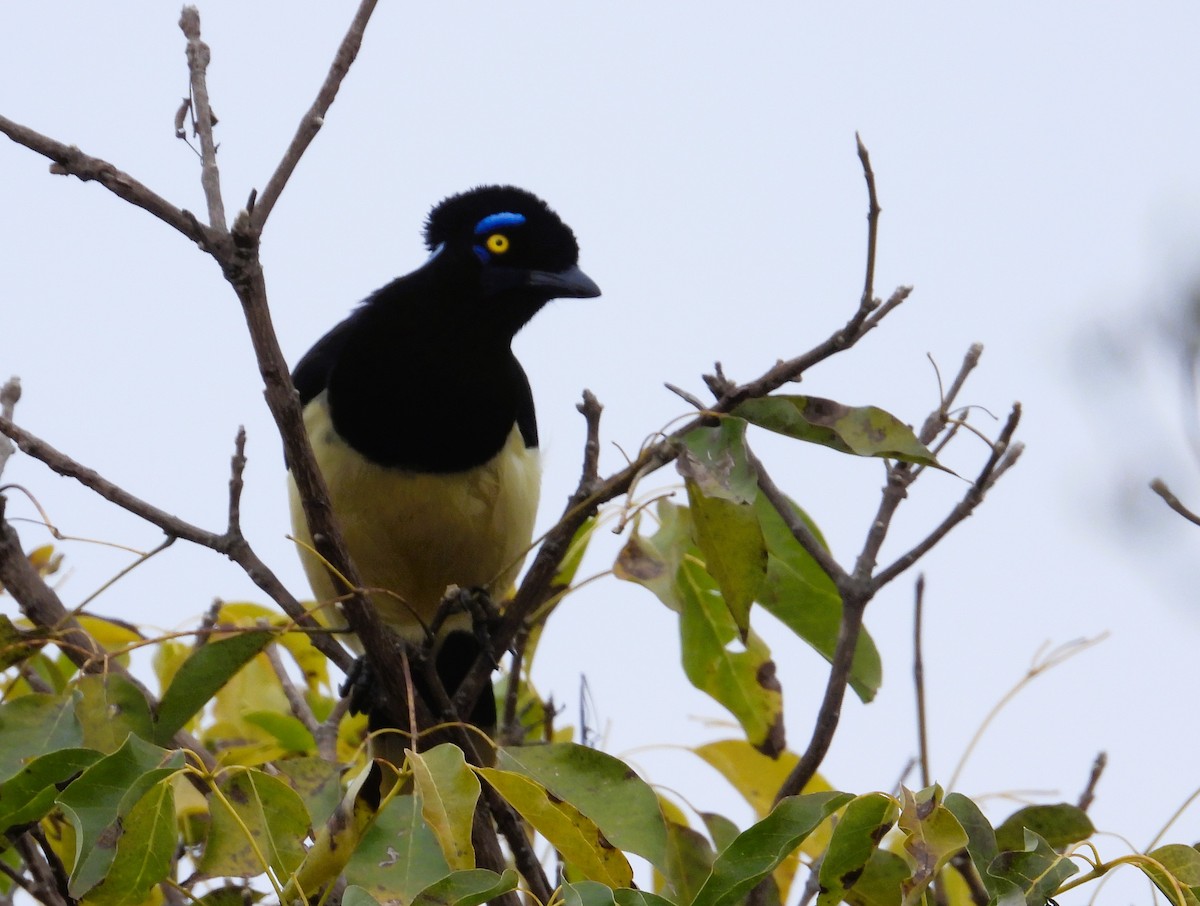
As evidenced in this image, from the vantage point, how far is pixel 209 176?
2.31 meters

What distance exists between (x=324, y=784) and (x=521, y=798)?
0.37 metres

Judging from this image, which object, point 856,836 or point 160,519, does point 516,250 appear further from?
point 856,836

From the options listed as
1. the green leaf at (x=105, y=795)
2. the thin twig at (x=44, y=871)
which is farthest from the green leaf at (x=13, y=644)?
the green leaf at (x=105, y=795)

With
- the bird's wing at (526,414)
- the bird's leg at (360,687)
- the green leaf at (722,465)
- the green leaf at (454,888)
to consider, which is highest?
the green leaf at (722,465)

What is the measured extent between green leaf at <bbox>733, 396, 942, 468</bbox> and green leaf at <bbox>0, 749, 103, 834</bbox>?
1.05 metres

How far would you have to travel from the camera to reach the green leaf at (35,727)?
83.4 inches

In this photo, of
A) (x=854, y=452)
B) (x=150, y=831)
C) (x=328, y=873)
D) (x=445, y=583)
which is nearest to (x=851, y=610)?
(x=854, y=452)

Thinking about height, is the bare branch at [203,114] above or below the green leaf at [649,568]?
above

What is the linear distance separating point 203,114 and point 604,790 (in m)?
1.24

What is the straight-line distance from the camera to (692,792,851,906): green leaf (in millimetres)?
1739

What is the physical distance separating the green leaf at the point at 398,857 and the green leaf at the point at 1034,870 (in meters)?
0.65

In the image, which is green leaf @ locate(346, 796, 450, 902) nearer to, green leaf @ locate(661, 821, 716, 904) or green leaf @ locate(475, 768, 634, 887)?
green leaf @ locate(475, 768, 634, 887)

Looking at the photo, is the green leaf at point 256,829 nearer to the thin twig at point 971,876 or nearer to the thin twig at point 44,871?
the thin twig at point 44,871

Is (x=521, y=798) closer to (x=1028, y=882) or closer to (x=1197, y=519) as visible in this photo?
(x=1028, y=882)
